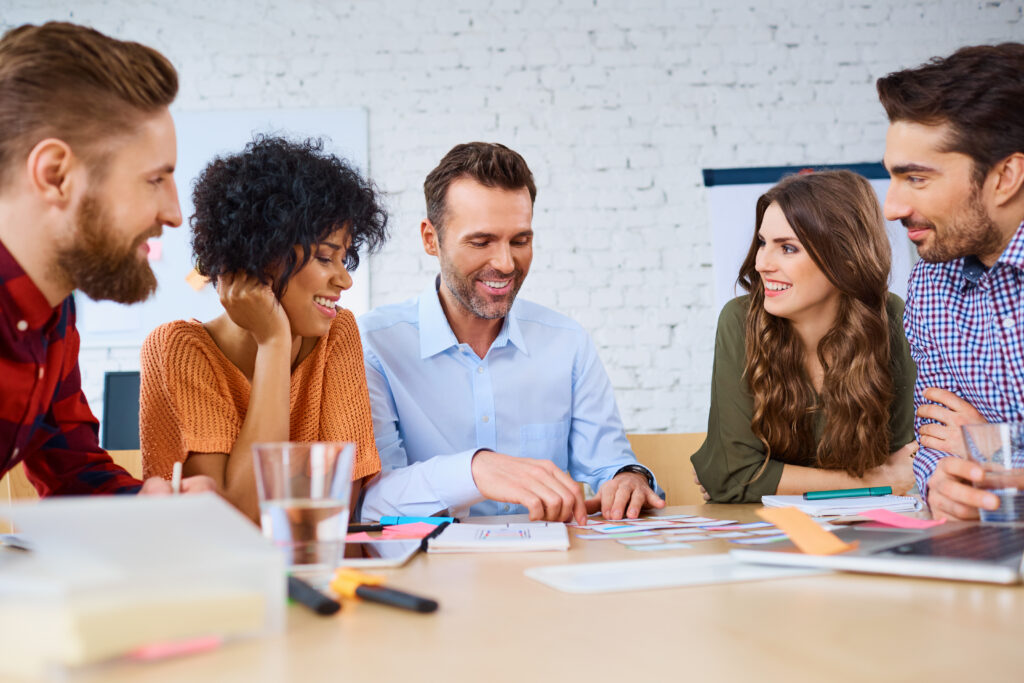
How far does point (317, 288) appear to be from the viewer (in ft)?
4.98

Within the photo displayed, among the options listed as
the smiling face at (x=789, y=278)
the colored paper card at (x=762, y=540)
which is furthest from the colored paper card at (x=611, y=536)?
the smiling face at (x=789, y=278)

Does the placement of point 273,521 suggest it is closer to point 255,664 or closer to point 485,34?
point 255,664

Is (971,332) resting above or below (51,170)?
below

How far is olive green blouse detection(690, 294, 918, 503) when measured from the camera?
1716 mm

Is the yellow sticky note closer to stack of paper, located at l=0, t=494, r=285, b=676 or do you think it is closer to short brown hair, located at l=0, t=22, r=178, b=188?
short brown hair, located at l=0, t=22, r=178, b=188

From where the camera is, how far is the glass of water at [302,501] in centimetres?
74

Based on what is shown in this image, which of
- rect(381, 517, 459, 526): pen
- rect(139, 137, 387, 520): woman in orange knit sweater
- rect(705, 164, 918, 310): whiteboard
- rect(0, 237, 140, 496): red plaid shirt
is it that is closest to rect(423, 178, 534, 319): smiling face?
rect(139, 137, 387, 520): woman in orange knit sweater

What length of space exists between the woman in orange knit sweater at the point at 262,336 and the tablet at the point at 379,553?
0.44 metres

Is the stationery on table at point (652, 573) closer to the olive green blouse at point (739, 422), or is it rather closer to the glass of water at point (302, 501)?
the glass of water at point (302, 501)

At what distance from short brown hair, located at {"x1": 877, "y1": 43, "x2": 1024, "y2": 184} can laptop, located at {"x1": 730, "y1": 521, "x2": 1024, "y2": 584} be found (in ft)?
2.77

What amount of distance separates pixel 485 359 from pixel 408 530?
83cm

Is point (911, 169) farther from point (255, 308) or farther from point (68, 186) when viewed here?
point (68, 186)

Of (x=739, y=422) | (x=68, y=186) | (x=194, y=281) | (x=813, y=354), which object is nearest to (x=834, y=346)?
(x=813, y=354)

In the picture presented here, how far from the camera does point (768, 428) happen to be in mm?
1853
